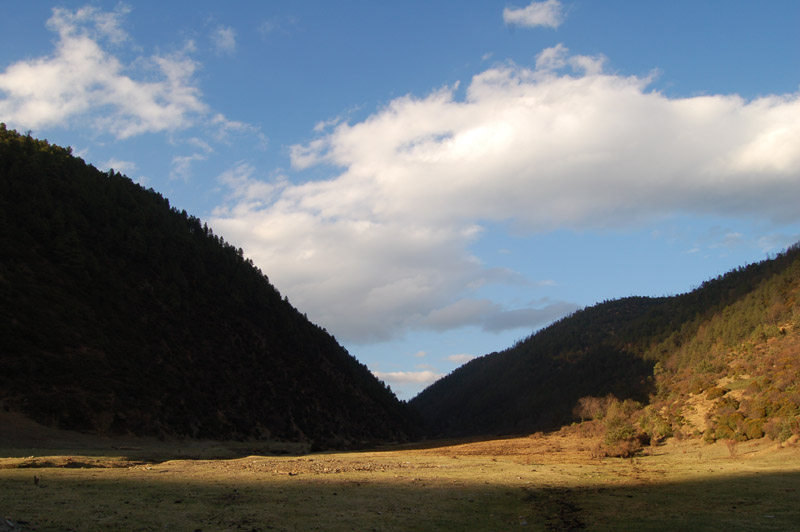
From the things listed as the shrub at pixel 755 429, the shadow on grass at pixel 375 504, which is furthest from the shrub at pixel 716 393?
the shadow on grass at pixel 375 504

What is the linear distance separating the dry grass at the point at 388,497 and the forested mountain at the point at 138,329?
18.9 meters

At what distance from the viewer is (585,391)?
114188 millimetres

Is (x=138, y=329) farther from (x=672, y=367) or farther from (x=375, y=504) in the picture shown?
(x=672, y=367)

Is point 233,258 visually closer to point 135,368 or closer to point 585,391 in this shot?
point 135,368

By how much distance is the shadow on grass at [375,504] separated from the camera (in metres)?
13.6

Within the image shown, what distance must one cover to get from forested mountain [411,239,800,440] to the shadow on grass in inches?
760

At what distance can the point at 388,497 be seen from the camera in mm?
18844

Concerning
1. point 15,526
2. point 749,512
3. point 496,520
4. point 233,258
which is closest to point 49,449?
point 15,526

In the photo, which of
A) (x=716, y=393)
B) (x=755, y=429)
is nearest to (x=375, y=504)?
(x=755, y=429)

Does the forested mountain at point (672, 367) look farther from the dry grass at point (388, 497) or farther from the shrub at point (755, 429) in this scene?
the dry grass at point (388, 497)

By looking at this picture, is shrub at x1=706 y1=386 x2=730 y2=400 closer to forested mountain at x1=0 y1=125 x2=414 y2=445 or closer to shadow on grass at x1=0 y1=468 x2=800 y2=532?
shadow on grass at x1=0 y1=468 x2=800 y2=532

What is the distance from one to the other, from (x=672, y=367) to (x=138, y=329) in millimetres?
74072

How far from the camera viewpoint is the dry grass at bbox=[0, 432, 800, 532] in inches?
547

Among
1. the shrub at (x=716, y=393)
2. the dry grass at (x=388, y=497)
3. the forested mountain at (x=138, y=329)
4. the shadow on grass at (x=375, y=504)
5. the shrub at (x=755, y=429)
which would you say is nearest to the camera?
the shadow on grass at (x=375, y=504)
